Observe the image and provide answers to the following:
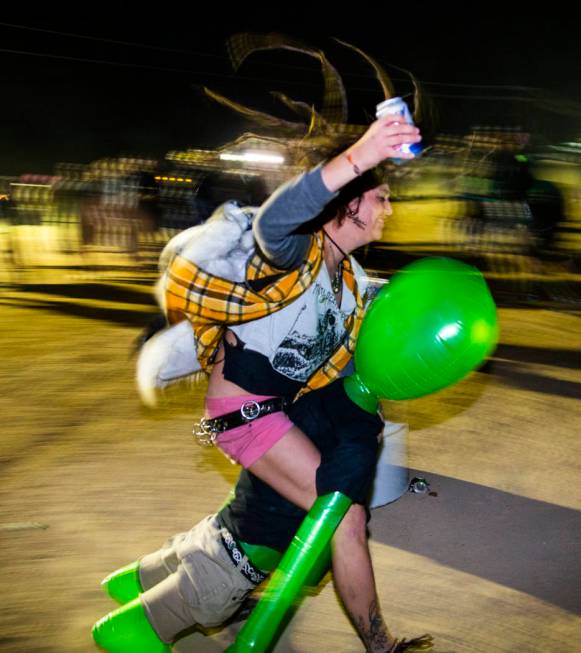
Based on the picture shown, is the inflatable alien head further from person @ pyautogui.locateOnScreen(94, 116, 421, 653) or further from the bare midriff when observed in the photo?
the bare midriff

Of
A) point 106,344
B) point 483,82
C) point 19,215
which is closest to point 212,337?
point 106,344

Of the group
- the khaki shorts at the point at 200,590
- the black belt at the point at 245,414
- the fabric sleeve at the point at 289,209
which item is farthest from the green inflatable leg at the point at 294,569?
the fabric sleeve at the point at 289,209

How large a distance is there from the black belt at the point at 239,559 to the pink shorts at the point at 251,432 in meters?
0.29

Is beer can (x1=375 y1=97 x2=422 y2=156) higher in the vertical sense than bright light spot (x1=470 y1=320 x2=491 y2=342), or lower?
higher

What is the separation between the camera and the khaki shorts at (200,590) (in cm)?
227

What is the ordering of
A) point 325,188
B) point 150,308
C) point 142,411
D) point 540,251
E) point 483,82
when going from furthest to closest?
point 483,82 → point 540,251 → point 150,308 → point 142,411 → point 325,188

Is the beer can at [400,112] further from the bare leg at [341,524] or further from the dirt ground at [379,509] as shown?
the dirt ground at [379,509]

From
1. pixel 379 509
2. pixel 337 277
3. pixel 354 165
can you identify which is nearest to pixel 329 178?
pixel 354 165

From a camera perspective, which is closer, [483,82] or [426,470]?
[426,470]

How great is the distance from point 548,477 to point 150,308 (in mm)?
5272

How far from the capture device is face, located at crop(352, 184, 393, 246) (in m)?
2.15

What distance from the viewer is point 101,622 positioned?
2400 millimetres

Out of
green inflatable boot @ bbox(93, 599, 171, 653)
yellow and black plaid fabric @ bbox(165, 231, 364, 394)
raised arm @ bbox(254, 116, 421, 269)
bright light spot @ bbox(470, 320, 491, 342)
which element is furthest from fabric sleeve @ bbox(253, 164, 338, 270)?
green inflatable boot @ bbox(93, 599, 171, 653)

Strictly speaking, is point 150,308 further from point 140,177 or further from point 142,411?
point 140,177
